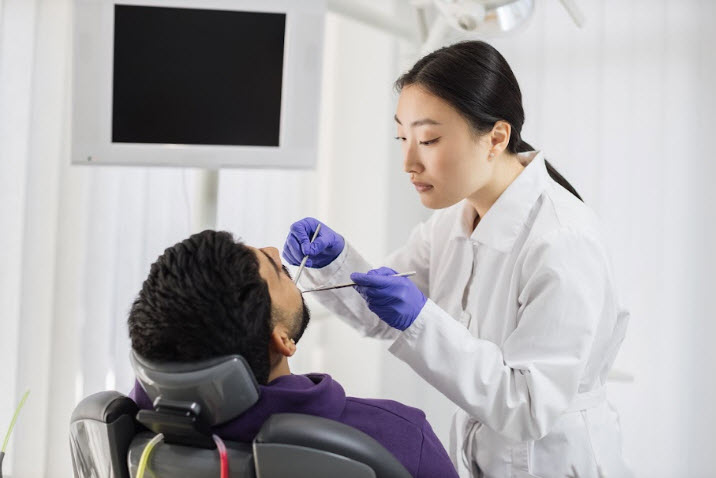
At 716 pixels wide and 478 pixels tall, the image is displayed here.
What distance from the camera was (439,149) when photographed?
4.33 ft

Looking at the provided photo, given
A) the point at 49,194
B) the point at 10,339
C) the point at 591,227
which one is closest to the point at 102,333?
the point at 10,339

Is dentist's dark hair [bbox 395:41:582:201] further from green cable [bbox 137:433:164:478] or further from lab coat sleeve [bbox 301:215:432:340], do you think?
green cable [bbox 137:433:164:478]

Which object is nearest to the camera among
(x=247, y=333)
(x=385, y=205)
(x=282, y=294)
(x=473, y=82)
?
(x=247, y=333)

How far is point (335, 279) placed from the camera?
1.50m

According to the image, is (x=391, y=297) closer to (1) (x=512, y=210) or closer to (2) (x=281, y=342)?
(2) (x=281, y=342)

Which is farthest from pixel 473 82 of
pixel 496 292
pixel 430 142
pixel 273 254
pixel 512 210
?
pixel 273 254

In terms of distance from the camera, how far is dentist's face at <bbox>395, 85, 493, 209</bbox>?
4.29ft

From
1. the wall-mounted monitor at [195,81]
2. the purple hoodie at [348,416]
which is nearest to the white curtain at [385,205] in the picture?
the wall-mounted monitor at [195,81]

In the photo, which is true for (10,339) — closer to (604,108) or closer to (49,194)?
(49,194)

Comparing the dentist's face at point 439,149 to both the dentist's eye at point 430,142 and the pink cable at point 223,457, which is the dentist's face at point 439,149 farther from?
the pink cable at point 223,457

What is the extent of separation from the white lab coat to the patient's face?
0.62 feet

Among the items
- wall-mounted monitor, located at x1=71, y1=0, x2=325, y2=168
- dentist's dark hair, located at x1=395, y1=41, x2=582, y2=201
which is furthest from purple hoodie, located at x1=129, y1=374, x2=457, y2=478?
wall-mounted monitor, located at x1=71, y1=0, x2=325, y2=168

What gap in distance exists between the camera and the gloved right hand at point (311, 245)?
1446 millimetres

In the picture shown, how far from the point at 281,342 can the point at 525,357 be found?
417mm
